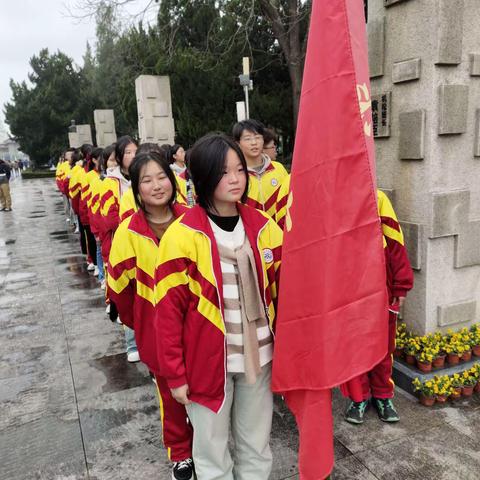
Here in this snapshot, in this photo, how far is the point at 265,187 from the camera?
3.72 meters

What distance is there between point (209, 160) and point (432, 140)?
1908 millimetres

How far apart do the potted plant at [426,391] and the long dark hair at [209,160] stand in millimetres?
2056

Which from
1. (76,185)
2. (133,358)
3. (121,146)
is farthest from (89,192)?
(133,358)

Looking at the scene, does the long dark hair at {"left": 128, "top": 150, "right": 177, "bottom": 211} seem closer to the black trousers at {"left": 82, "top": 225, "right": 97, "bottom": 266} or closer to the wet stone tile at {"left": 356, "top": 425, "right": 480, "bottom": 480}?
the wet stone tile at {"left": 356, "top": 425, "right": 480, "bottom": 480}

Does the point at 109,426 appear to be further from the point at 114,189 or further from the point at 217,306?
the point at 114,189

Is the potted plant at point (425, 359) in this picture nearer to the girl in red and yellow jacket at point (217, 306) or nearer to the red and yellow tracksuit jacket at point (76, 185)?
the girl in red and yellow jacket at point (217, 306)

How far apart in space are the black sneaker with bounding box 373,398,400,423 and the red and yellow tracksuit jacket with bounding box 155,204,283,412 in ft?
4.75

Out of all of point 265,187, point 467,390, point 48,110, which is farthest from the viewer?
point 48,110

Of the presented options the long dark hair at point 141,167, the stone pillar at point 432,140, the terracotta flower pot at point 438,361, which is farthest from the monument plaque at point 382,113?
the long dark hair at point 141,167

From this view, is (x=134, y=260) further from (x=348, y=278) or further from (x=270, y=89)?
(x=270, y=89)

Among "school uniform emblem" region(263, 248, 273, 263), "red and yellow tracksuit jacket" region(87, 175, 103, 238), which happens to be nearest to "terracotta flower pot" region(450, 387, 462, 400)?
"school uniform emblem" region(263, 248, 273, 263)

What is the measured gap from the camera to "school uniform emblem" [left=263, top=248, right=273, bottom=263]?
81.0 inches

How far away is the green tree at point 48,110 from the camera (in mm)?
34625

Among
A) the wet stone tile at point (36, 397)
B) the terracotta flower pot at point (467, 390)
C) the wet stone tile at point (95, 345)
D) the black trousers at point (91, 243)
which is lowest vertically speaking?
the wet stone tile at point (95, 345)
